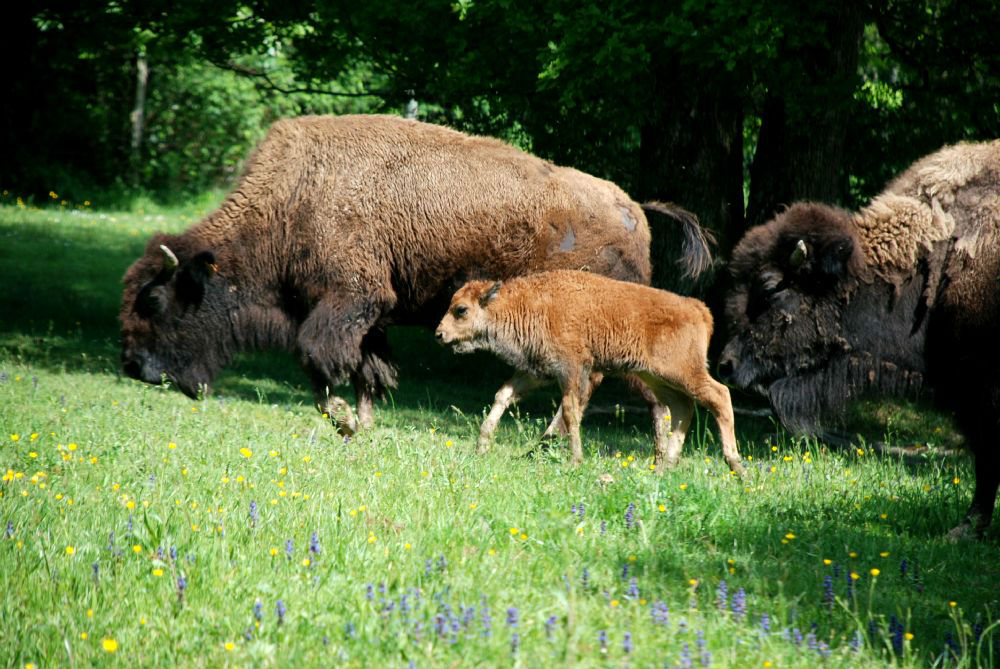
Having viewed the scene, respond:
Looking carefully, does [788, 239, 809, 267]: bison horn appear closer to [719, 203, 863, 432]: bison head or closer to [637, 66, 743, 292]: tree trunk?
[719, 203, 863, 432]: bison head

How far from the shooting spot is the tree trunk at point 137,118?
29109mm

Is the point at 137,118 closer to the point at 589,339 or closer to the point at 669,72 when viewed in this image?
the point at 669,72

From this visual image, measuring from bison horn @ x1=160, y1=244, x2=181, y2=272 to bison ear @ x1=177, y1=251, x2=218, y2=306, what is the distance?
0.30 feet

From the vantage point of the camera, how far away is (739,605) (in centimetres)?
455

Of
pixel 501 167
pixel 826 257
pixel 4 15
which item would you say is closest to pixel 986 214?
pixel 826 257

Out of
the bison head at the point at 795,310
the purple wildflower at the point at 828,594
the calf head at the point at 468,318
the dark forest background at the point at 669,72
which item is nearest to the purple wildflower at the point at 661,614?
the purple wildflower at the point at 828,594

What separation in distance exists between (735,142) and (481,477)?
740cm

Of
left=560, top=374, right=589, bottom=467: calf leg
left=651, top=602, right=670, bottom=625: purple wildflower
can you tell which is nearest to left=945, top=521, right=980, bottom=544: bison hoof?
left=560, top=374, right=589, bottom=467: calf leg

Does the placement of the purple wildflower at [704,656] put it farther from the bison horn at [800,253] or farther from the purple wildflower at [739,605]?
the bison horn at [800,253]

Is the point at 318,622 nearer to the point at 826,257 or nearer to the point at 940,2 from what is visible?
the point at 826,257

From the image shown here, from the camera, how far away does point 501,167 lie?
10.0 metres

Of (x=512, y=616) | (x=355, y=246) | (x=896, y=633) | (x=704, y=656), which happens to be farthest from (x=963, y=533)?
(x=355, y=246)

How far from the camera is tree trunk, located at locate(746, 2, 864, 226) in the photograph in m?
10.6

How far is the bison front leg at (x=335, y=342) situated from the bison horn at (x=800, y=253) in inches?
148
